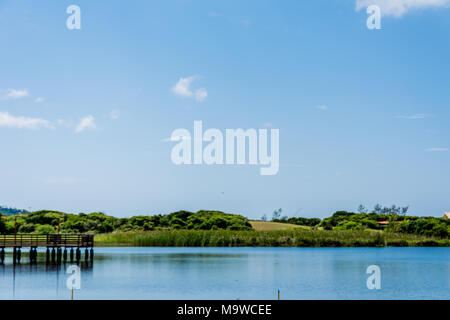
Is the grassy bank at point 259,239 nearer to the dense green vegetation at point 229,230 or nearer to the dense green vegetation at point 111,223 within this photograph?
the dense green vegetation at point 229,230

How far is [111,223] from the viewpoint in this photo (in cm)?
11656

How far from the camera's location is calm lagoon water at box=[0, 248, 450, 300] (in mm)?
37938

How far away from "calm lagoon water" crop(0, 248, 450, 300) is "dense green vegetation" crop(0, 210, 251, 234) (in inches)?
1967

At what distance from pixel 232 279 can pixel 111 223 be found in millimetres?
75309

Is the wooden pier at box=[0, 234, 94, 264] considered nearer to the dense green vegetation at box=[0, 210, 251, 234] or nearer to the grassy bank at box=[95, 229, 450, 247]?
the grassy bank at box=[95, 229, 450, 247]

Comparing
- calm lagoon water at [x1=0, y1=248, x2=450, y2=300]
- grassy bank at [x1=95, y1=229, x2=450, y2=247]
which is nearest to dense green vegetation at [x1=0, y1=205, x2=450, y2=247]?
grassy bank at [x1=95, y1=229, x2=450, y2=247]

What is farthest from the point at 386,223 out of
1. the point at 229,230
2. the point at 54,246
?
the point at 54,246

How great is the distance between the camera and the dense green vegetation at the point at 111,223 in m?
110

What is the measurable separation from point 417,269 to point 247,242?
3211cm

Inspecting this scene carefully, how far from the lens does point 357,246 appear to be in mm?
84625

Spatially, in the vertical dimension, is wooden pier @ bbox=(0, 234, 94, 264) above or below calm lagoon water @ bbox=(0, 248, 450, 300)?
above

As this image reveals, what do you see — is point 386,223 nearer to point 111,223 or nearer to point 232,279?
point 111,223

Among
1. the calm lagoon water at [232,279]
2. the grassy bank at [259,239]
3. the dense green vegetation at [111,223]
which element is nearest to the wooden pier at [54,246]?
the calm lagoon water at [232,279]
